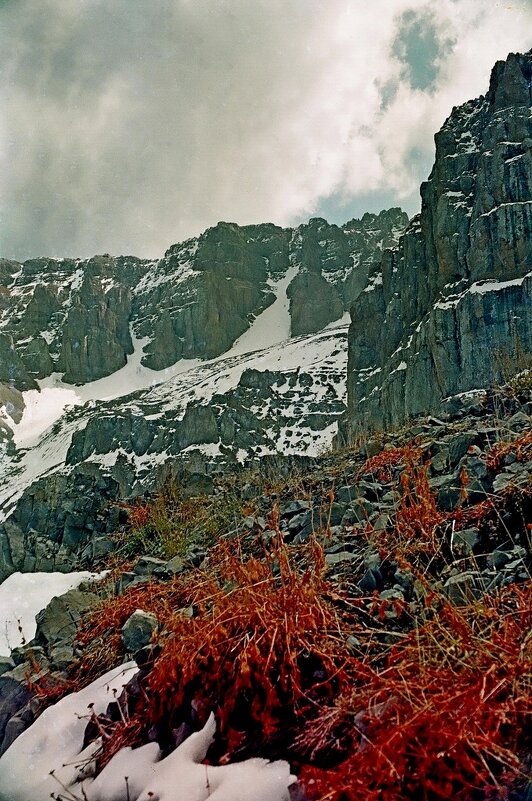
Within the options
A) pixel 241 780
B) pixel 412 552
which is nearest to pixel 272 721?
pixel 241 780

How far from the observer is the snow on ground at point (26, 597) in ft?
19.7

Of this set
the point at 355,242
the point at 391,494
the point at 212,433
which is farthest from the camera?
the point at 355,242

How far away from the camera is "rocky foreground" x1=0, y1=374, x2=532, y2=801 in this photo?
1.86m

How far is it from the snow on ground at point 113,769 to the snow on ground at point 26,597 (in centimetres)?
289

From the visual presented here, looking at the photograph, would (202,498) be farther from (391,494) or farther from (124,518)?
(391,494)

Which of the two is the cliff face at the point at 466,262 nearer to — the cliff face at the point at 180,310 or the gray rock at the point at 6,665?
the gray rock at the point at 6,665

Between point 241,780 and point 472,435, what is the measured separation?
15.8 feet

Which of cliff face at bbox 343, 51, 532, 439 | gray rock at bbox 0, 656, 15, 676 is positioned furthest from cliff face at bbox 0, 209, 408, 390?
gray rock at bbox 0, 656, 15, 676

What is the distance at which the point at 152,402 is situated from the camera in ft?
376

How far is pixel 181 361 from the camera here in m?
177

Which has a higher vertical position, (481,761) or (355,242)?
(355,242)

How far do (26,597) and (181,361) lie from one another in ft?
566

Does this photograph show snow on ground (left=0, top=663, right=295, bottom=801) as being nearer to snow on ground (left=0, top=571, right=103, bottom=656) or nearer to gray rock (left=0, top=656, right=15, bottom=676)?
gray rock (left=0, top=656, right=15, bottom=676)

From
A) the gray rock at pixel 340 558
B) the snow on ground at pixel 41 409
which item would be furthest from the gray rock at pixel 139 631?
the snow on ground at pixel 41 409
